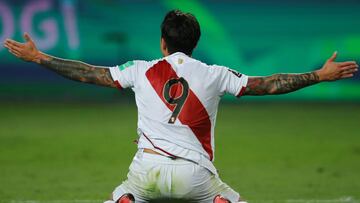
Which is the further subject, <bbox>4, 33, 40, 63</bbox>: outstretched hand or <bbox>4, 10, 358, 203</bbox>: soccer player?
<bbox>4, 33, 40, 63</bbox>: outstretched hand

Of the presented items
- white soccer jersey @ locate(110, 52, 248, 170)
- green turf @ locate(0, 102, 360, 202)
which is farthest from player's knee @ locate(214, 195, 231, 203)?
green turf @ locate(0, 102, 360, 202)

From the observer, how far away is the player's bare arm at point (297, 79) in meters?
5.34

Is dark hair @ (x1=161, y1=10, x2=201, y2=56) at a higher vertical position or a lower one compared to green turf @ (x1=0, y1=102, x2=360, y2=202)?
higher

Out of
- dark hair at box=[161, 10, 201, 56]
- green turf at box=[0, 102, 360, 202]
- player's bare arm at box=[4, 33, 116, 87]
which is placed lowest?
green turf at box=[0, 102, 360, 202]

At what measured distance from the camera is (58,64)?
553 cm

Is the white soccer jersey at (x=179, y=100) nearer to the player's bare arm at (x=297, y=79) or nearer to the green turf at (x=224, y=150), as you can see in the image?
the player's bare arm at (x=297, y=79)

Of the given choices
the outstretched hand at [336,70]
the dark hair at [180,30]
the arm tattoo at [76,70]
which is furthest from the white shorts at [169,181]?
the outstretched hand at [336,70]

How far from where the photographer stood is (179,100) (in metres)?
5.22

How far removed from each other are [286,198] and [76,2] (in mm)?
10786

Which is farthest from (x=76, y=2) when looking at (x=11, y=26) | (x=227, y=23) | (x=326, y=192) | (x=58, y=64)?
(x=58, y=64)

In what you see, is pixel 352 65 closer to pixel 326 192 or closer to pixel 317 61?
pixel 326 192

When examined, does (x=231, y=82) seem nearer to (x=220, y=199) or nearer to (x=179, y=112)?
(x=179, y=112)

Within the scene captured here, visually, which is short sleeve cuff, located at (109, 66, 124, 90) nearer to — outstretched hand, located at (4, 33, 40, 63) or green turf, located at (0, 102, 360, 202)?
outstretched hand, located at (4, 33, 40, 63)

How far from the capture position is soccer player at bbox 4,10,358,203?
5152mm
